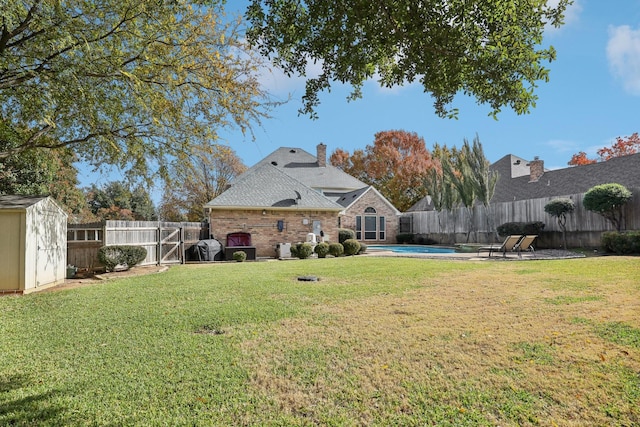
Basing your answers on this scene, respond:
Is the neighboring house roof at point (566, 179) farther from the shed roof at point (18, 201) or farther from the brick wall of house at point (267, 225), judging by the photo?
the shed roof at point (18, 201)

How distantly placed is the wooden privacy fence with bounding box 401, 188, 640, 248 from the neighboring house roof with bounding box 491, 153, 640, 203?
268 centimetres

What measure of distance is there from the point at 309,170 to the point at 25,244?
25731mm

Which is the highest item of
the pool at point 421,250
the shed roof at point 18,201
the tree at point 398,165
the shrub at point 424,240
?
the tree at point 398,165

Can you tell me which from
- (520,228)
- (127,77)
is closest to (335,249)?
(520,228)

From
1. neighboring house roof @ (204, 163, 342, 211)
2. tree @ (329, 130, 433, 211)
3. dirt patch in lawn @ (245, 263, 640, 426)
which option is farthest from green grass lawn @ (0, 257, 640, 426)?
tree @ (329, 130, 433, 211)

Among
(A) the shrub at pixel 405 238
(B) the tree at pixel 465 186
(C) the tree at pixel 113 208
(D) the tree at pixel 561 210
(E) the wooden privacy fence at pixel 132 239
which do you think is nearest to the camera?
(E) the wooden privacy fence at pixel 132 239

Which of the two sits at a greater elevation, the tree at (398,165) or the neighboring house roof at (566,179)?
the tree at (398,165)

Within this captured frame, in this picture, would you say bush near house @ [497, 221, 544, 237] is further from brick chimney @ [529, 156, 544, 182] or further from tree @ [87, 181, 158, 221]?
tree @ [87, 181, 158, 221]

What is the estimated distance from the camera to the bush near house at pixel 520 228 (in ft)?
62.3

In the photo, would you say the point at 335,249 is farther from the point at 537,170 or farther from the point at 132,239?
the point at 537,170

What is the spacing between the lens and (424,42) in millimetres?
3617

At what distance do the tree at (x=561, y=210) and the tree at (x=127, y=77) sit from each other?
16.1 m

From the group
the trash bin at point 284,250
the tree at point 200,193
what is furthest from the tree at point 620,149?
the tree at point 200,193

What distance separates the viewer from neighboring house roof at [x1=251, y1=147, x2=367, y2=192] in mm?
32312
